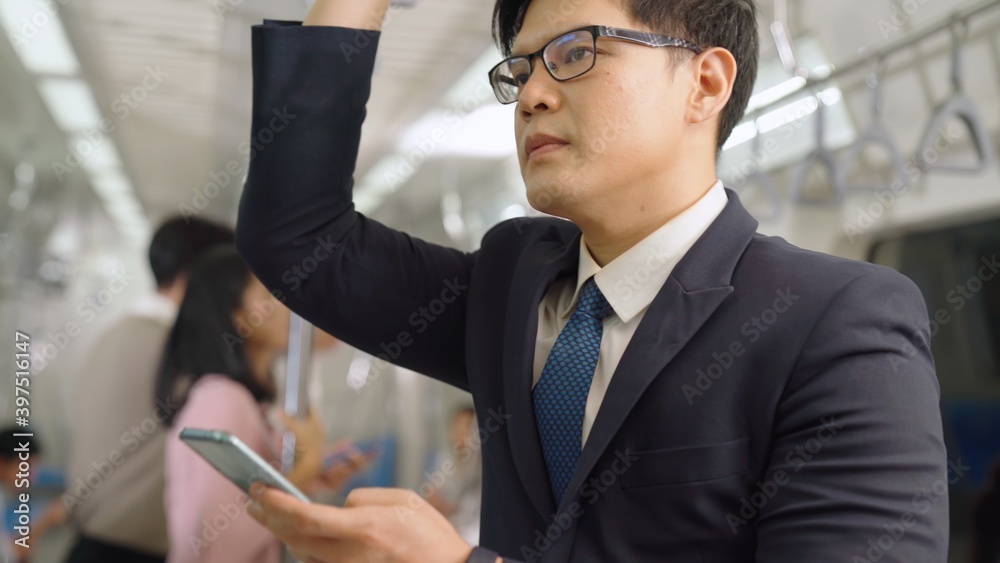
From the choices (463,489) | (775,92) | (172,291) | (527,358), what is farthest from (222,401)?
(775,92)

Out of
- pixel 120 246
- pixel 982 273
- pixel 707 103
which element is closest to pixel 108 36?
pixel 120 246

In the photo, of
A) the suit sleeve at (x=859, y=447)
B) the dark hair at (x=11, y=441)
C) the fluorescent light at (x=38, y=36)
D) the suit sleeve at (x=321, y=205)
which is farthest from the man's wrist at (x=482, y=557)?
the fluorescent light at (x=38, y=36)

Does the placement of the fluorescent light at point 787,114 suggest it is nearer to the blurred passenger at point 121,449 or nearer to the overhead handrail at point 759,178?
the overhead handrail at point 759,178

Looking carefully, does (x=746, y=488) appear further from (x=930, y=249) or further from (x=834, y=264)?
(x=930, y=249)

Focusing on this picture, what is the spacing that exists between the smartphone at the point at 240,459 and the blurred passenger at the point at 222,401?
3.01 feet

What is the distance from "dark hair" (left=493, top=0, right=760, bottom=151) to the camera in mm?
917

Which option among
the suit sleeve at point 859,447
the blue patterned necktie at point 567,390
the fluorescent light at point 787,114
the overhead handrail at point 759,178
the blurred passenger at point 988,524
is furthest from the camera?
the fluorescent light at point 787,114

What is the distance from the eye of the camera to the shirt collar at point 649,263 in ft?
2.81

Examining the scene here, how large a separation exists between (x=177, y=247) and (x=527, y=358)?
1.74 metres

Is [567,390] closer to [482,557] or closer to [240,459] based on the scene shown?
[482,557]

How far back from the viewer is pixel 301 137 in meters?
0.89

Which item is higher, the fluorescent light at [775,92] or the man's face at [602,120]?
the man's face at [602,120]

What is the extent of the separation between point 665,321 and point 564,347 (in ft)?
0.41

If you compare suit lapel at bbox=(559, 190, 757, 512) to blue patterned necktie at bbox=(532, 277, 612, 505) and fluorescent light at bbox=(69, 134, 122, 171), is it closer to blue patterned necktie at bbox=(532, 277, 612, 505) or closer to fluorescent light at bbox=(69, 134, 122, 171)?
blue patterned necktie at bbox=(532, 277, 612, 505)
